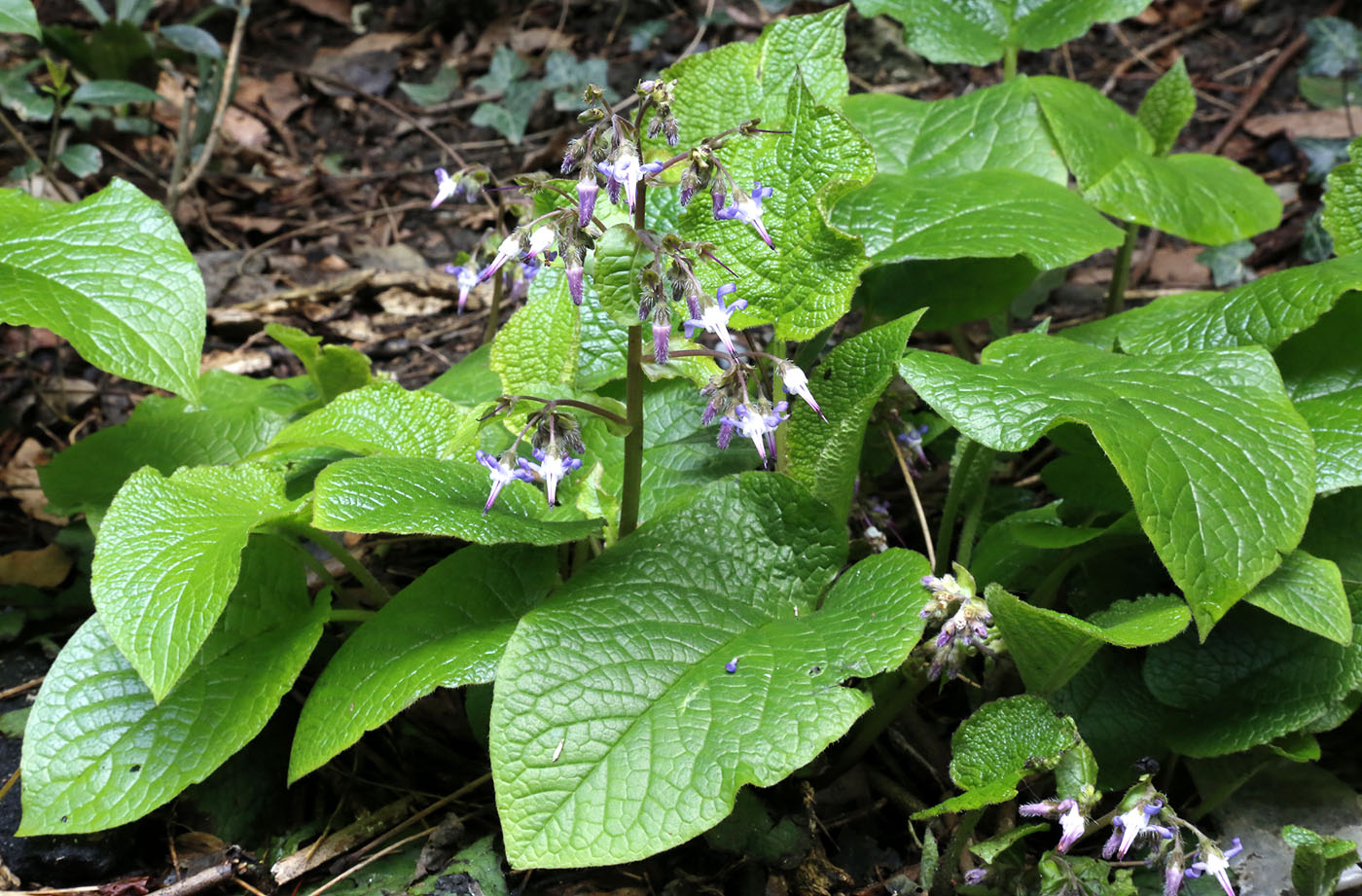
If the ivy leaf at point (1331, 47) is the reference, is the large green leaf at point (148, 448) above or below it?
below

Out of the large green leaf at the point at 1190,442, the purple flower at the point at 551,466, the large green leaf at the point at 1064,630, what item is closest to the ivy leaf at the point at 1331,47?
the large green leaf at the point at 1190,442

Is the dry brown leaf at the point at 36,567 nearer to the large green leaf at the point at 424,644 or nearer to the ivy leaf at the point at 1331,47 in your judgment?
the large green leaf at the point at 424,644

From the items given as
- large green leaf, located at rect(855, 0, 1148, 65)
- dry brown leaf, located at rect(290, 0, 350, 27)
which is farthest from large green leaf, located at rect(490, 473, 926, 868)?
dry brown leaf, located at rect(290, 0, 350, 27)

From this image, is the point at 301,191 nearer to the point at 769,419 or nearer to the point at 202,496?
the point at 202,496

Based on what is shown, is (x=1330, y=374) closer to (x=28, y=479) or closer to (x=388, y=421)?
(x=388, y=421)

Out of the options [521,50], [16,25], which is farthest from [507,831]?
[521,50]

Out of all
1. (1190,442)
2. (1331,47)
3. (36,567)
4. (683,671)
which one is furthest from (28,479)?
(1331,47)
